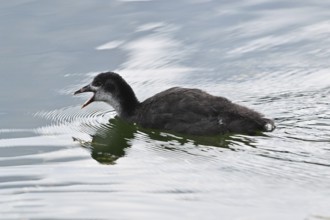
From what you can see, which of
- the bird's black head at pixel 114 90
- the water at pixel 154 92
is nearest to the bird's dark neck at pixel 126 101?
the bird's black head at pixel 114 90

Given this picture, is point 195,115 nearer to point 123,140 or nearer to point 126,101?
point 123,140

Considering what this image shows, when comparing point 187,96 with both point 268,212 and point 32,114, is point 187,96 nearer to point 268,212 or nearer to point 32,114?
point 32,114

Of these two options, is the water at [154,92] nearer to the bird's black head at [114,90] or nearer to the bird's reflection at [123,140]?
the bird's reflection at [123,140]

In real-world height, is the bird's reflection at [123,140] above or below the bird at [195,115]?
below

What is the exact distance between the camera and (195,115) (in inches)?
526

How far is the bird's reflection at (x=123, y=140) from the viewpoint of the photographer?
12.7m

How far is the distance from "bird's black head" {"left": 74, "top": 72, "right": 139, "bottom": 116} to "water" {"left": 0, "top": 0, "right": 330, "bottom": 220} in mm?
304

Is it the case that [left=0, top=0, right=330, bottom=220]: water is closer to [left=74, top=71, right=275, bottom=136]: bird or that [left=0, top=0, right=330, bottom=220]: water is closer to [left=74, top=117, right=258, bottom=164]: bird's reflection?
[left=74, top=117, right=258, bottom=164]: bird's reflection

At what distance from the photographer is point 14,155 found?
12625 mm

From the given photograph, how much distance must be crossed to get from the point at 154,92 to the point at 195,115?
2.07 metres

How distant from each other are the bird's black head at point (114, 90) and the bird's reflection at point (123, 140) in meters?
0.33

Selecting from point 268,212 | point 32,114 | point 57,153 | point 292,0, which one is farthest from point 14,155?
point 292,0

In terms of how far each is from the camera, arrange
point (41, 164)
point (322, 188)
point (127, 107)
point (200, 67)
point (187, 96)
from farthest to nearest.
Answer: point (200, 67) → point (127, 107) → point (187, 96) → point (41, 164) → point (322, 188)

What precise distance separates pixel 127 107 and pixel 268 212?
5.23m
